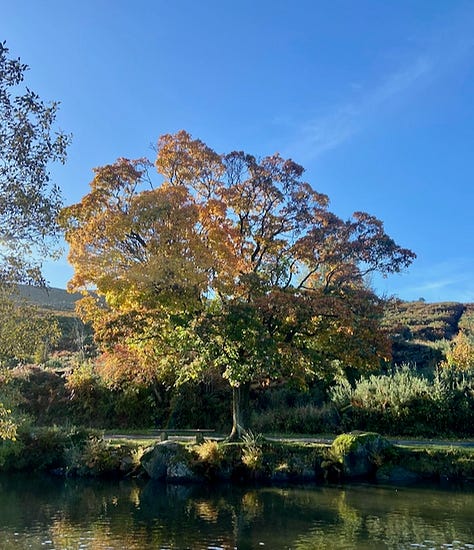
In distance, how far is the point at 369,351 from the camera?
845 inches

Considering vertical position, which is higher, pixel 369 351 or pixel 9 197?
pixel 9 197

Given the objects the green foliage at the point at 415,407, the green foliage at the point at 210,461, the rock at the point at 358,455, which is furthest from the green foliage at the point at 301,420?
the green foliage at the point at 210,461

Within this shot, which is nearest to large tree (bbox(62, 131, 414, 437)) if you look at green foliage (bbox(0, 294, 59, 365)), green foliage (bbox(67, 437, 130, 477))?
green foliage (bbox(67, 437, 130, 477))

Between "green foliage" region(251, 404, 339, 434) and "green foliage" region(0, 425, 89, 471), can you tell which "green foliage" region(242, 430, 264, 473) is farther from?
"green foliage" region(0, 425, 89, 471)

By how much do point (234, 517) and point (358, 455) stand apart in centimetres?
747

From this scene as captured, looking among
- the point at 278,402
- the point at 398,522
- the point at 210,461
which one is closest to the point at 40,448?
the point at 210,461

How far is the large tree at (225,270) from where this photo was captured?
21.0 m

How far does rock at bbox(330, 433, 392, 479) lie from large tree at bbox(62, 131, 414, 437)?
119 inches

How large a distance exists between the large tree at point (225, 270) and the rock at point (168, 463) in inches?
120

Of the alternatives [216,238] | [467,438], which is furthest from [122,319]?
[467,438]

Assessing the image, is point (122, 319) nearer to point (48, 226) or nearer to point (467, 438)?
point (48, 226)

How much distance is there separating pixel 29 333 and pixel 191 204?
11855mm

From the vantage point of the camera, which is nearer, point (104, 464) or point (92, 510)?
point (92, 510)

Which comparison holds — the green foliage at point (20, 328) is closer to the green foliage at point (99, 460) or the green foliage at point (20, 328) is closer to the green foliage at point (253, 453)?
Answer: the green foliage at point (253, 453)
